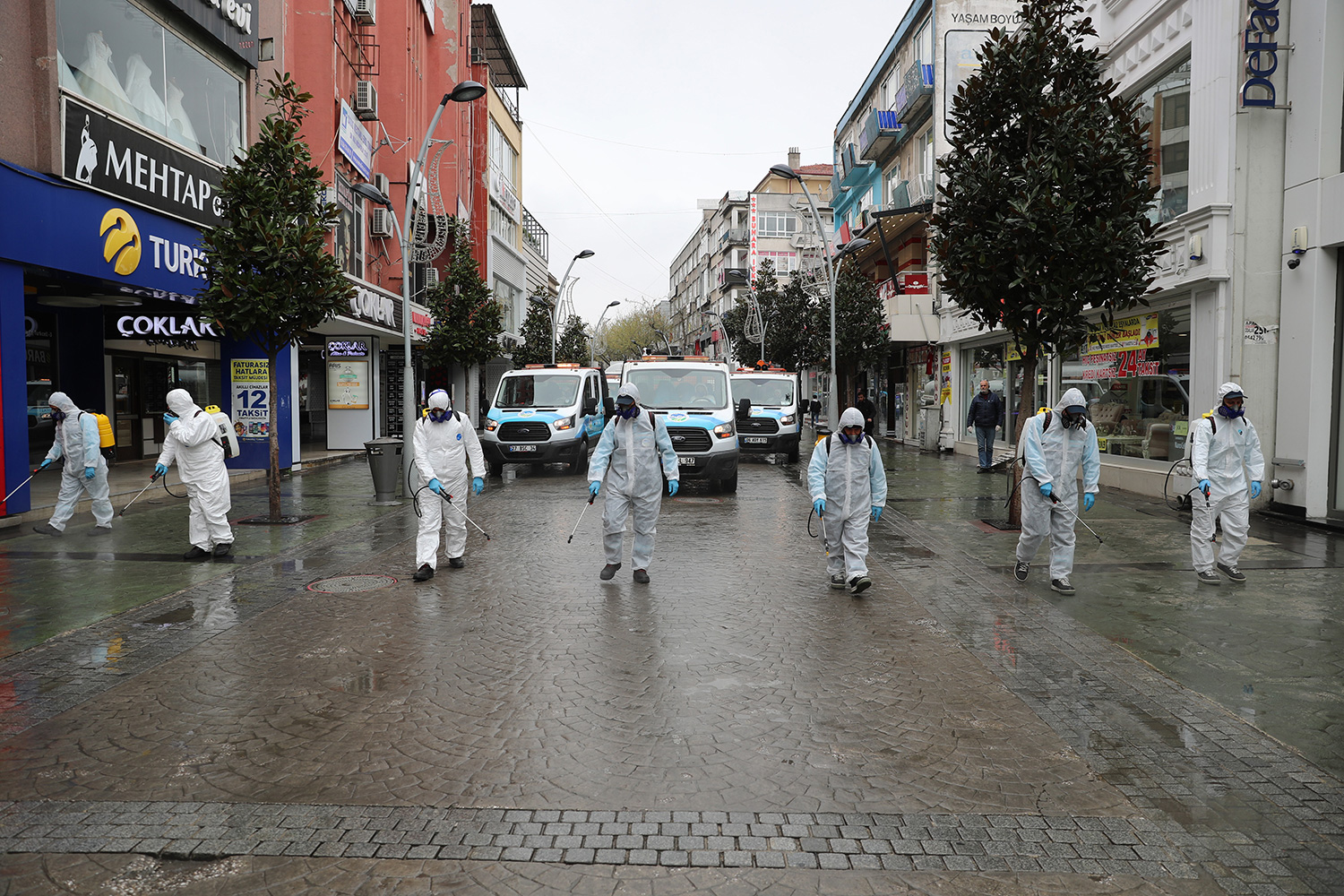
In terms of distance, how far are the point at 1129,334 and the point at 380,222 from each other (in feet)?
73.0

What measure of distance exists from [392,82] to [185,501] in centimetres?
2323

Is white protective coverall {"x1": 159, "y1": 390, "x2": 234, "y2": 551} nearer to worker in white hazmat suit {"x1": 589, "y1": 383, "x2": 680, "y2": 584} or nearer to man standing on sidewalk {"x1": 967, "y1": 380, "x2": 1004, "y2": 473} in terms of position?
worker in white hazmat suit {"x1": 589, "y1": 383, "x2": 680, "y2": 584}

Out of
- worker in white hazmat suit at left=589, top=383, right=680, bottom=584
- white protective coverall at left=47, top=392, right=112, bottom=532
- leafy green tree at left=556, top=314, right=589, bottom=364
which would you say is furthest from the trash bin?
leafy green tree at left=556, top=314, right=589, bottom=364

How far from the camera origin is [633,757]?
14.4ft

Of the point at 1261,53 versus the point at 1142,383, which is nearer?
the point at 1261,53

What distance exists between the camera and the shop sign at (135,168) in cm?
1227

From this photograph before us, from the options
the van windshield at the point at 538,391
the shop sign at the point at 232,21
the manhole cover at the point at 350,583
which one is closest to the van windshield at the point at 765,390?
the van windshield at the point at 538,391

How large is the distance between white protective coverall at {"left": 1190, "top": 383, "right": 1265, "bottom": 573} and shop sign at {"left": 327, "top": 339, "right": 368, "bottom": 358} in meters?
20.9

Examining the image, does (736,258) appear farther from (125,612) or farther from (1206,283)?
(125,612)

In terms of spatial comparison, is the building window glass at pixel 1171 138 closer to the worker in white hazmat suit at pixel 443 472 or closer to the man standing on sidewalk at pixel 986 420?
the man standing on sidewalk at pixel 986 420

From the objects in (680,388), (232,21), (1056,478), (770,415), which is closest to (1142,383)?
(680,388)

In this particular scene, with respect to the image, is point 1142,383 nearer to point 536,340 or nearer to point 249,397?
point 249,397

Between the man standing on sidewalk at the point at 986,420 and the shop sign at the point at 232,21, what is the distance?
16.3 m

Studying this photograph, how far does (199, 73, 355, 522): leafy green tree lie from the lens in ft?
38.9
